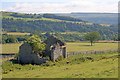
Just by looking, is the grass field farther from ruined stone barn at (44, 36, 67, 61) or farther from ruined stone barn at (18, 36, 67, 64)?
ruined stone barn at (44, 36, 67, 61)

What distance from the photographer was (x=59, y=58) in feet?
245

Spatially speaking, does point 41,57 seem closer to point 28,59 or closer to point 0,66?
point 28,59

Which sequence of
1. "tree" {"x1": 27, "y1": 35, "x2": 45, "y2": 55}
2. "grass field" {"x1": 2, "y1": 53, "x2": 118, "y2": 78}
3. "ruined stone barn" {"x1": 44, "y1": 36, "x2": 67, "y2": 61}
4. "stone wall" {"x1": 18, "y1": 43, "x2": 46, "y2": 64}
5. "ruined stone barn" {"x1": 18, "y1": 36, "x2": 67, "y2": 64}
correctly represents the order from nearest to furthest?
"grass field" {"x1": 2, "y1": 53, "x2": 118, "y2": 78}
"ruined stone barn" {"x1": 18, "y1": 36, "x2": 67, "y2": 64}
"stone wall" {"x1": 18, "y1": 43, "x2": 46, "y2": 64}
"tree" {"x1": 27, "y1": 35, "x2": 45, "y2": 55}
"ruined stone barn" {"x1": 44, "y1": 36, "x2": 67, "y2": 61}

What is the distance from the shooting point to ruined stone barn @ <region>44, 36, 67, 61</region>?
→ 238ft

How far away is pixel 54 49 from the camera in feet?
242

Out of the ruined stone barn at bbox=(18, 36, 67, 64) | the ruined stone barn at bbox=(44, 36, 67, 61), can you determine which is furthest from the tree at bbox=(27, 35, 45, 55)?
the ruined stone barn at bbox=(44, 36, 67, 61)

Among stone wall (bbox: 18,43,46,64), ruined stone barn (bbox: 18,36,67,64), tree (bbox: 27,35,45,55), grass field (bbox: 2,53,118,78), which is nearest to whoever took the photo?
grass field (bbox: 2,53,118,78)

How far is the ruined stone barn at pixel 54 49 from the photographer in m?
72.6

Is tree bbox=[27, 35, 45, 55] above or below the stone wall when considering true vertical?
above

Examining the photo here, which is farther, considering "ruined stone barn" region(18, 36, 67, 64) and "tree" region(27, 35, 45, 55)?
"tree" region(27, 35, 45, 55)

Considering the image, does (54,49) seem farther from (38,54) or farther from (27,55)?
(27,55)

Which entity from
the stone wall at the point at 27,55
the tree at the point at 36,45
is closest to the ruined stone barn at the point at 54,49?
the tree at the point at 36,45

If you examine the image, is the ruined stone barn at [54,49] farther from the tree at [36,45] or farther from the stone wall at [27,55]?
the stone wall at [27,55]

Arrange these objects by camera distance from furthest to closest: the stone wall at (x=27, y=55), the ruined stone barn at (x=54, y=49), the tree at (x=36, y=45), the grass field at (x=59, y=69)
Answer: the ruined stone barn at (x=54, y=49)
the tree at (x=36, y=45)
the stone wall at (x=27, y=55)
the grass field at (x=59, y=69)
